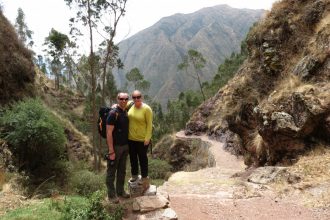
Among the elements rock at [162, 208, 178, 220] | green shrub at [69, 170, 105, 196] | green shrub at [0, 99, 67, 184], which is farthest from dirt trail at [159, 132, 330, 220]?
green shrub at [0, 99, 67, 184]

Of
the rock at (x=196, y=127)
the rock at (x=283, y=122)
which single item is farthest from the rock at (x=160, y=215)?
the rock at (x=196, y=127)

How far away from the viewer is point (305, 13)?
12953mm

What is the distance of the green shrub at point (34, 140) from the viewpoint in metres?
12.6

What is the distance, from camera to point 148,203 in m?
6.38

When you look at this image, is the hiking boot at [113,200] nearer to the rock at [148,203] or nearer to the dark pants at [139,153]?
the rock at [148,203]

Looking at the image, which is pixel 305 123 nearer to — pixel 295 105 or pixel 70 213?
pixel 295 105

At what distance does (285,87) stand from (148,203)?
23.0 ft

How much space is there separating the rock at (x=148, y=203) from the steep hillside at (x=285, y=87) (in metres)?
5.37

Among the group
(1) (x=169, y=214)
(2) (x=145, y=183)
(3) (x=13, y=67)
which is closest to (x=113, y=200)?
(2) (x=145, y=183)

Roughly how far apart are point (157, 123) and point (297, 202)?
54157 millimetres

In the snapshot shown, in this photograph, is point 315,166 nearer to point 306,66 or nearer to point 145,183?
point 306,66

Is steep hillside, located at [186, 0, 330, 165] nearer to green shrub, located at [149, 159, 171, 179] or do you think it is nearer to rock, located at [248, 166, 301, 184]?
rock, located at [248, 166, 301, 184]

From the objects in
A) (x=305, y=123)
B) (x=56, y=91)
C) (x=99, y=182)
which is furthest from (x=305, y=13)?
(x=56, y=91)

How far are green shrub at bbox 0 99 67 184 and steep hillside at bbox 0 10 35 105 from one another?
11.8ft
